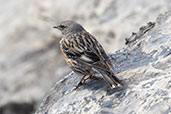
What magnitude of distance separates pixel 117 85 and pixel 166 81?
779mm

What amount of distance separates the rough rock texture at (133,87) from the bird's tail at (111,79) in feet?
0.28

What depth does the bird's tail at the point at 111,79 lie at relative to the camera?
22.4 feet

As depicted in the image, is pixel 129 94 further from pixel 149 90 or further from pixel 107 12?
pixel 107 12

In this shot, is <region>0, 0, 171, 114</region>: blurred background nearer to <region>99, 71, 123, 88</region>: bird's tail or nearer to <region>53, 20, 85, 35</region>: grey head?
<region>53, 20, 85, 35</region>: grey head

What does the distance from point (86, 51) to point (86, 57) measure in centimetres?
16

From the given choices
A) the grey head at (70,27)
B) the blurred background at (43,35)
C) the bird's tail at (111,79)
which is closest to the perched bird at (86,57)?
the bird's tail at (111,79)

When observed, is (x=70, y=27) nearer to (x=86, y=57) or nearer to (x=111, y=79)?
(x=86, y=57)

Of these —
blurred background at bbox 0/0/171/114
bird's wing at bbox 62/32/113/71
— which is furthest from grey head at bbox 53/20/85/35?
blurred background at bbox 0/0/171/114

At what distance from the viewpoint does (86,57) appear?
303 inches

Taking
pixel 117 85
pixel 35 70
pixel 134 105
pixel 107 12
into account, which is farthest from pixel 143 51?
pixel 35 70

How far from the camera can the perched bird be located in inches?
283

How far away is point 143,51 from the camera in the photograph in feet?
25.5

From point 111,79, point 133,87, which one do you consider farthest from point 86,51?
point 133,87

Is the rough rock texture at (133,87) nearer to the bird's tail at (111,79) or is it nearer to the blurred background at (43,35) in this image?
the bird's tail at (111,79)
